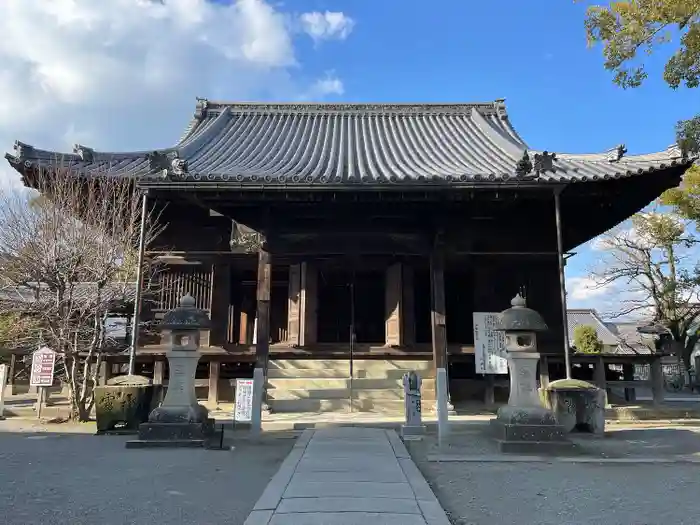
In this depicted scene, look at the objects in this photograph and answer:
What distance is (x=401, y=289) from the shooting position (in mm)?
12633

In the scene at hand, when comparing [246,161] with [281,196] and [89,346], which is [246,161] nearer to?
[281,196]

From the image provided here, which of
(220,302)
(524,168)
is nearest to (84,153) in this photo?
(220,302)

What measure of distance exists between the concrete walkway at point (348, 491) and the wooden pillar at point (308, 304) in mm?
5199

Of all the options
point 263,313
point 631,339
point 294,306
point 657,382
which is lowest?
point 657,382

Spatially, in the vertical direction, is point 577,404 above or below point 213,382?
below

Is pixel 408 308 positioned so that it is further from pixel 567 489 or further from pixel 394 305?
pixel 567 489

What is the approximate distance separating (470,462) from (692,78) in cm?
635

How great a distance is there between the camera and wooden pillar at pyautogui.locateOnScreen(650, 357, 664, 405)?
465 inches

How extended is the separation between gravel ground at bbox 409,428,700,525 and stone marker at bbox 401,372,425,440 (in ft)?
1.66

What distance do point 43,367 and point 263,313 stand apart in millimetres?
4480

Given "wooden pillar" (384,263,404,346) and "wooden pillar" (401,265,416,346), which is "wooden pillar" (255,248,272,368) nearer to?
"wooden pillar" (384,263,404,346)

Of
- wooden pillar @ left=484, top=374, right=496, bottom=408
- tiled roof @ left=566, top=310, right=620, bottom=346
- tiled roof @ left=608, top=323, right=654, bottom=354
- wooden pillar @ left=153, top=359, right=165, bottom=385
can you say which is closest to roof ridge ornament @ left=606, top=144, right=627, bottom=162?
wooden pillar @ left=484, top=374, right=496, bottom=408

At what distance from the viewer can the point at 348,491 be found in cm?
468

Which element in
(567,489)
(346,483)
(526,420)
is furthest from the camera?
(526,420)
